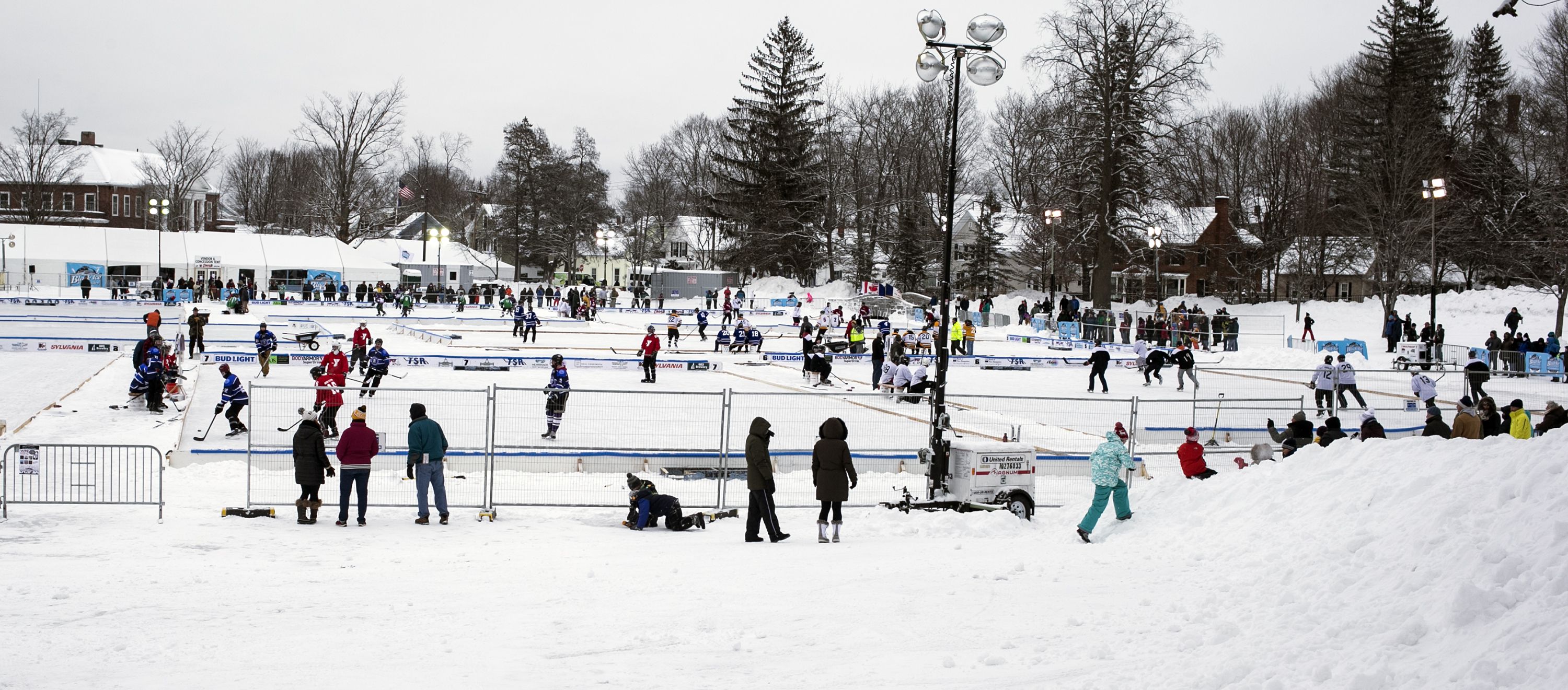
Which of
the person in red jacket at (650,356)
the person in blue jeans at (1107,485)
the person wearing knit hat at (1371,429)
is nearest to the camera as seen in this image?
the person in blue jeans at (1107,485)

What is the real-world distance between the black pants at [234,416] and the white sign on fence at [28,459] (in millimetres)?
4787

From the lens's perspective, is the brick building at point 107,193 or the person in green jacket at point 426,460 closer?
the person in green jacket at point 426,460

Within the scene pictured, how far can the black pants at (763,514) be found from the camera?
10.8 metres

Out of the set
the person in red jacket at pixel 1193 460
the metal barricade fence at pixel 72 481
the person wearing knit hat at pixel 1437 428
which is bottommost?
the metal barricade fence at pixel 72 481

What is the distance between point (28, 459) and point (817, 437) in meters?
9.80

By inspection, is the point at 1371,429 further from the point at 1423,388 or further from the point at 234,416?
the point at 234,416

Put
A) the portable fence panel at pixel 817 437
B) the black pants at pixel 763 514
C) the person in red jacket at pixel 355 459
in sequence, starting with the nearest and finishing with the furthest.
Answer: the black pants at pixel 763 514 → the person in red jacket at pixel 355 459 → the portable fence panel at pixel 817 437

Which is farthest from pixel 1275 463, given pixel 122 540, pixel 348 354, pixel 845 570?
pixel 348 354

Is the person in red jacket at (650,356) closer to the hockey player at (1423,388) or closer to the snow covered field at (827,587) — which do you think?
the snow covered field at (827,587)

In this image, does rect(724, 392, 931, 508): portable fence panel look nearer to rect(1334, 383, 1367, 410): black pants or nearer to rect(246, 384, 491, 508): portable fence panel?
rect(246, 384, 491, 508): portable fence panel

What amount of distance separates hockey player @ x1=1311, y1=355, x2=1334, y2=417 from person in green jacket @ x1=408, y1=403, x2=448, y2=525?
1544 cm

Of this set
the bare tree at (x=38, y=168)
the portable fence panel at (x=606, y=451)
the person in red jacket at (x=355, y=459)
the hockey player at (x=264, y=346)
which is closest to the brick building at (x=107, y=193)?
the bare tree at (x=38, y=168)

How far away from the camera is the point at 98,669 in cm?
634

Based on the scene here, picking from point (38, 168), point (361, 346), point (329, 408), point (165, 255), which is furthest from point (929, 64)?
point (38, 168)
